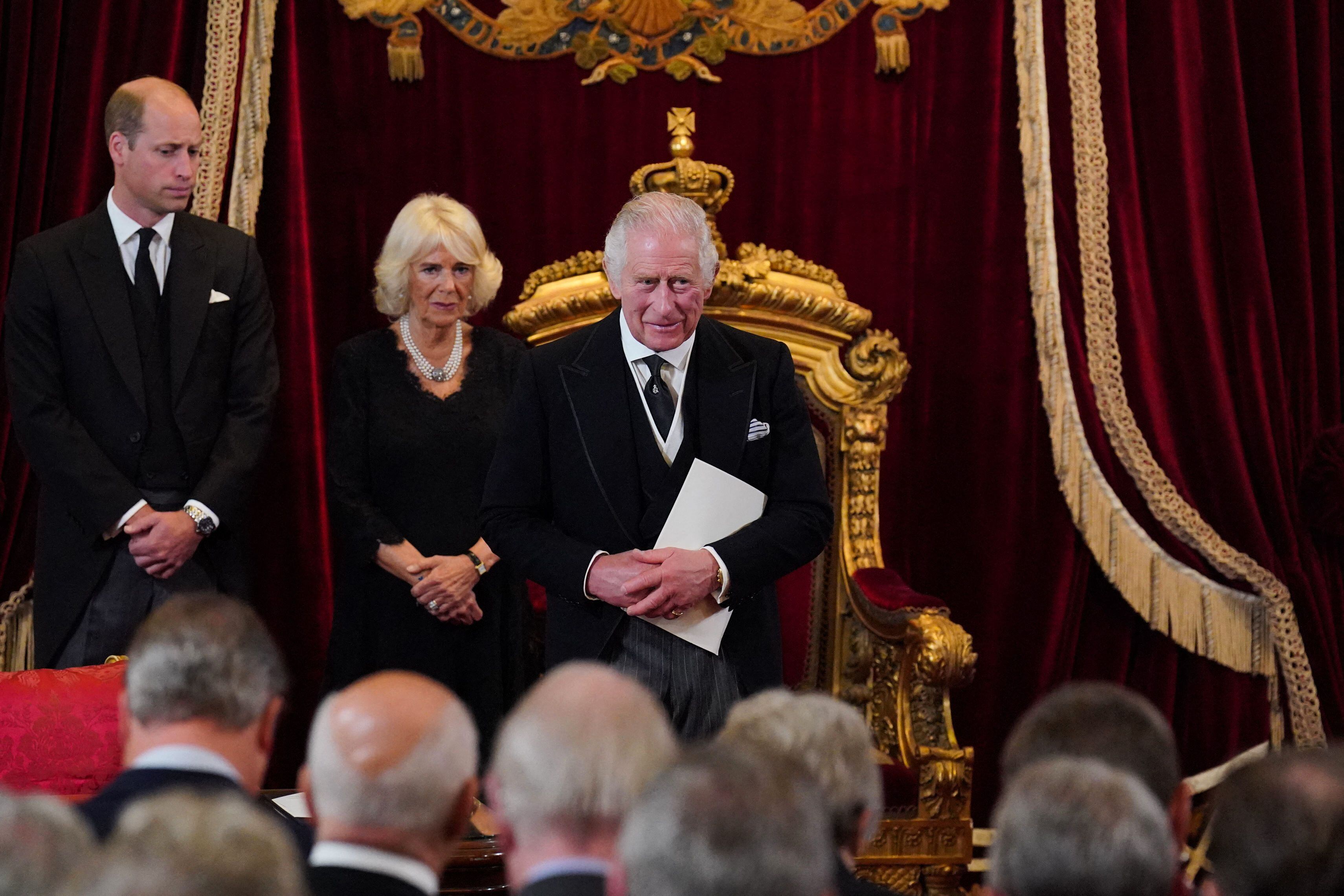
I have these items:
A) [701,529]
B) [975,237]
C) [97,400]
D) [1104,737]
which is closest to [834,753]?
[1104,737]

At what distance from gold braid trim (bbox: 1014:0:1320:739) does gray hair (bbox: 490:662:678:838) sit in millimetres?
2728

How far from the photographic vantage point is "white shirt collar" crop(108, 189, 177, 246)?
3.23 m

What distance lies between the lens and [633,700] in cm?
146

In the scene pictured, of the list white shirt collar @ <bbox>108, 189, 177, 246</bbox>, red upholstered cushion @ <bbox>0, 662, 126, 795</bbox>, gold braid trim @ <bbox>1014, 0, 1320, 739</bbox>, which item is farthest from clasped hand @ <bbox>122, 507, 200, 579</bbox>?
gold braid trim @ <bbox>1014, 0, 1320, 739</bbox>

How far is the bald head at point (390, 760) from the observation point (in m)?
1.44

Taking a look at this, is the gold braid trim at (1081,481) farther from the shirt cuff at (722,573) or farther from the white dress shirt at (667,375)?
the shirt cuff at (722,573)

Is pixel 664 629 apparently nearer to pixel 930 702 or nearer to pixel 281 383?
pixel 930 702

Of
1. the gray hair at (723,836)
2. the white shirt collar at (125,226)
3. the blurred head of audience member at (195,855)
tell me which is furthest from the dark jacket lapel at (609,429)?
the blurred head of audience member at (195,855)

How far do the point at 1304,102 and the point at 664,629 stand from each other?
2.55 metres

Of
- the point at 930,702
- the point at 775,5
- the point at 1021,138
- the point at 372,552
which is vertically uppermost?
the point at 775,5

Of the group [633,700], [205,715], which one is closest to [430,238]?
[205,715]

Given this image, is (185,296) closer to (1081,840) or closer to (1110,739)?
(1110,739)

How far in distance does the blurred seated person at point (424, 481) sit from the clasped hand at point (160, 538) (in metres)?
0.36

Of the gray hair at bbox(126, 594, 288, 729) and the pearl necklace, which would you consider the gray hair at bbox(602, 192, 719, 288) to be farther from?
the gray hair at bbox(126, 594, 288, 729)
